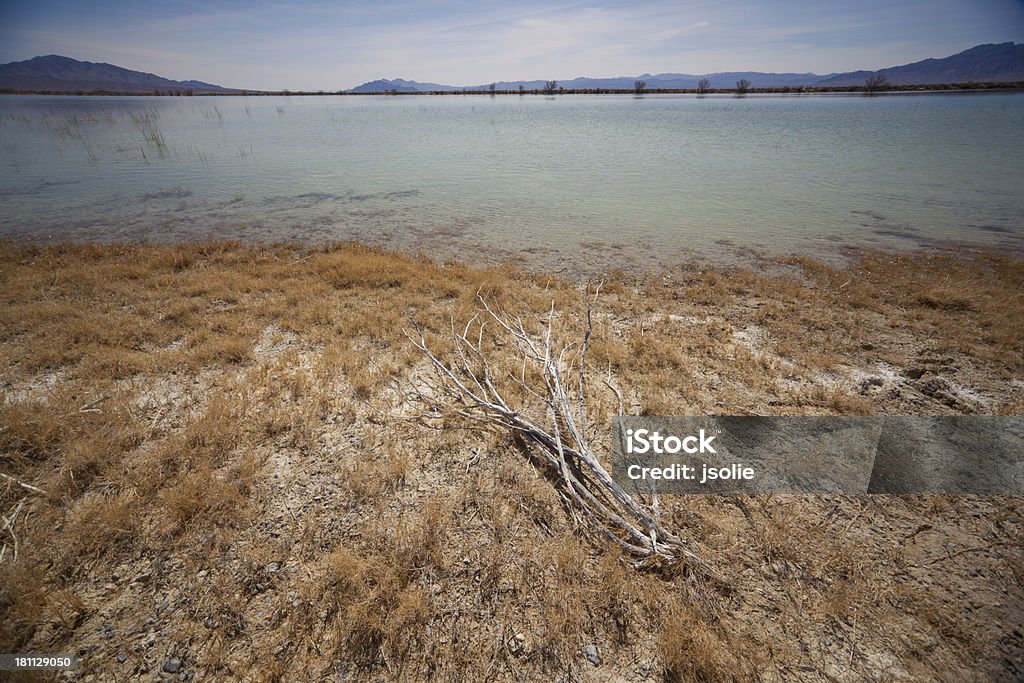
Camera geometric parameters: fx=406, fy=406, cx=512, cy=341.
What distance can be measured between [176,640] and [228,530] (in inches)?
36.0

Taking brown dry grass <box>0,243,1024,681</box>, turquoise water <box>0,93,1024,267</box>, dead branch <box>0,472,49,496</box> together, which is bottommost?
brown dry grass <box>0,243,1024,681</box>

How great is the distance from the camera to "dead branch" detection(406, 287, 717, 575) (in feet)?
12.1

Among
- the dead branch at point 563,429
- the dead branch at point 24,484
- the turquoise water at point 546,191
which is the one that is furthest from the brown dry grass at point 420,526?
the turquoise water at point 546,191

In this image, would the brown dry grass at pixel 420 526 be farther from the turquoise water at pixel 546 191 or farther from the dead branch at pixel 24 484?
the turquoise water at pixel 546 191

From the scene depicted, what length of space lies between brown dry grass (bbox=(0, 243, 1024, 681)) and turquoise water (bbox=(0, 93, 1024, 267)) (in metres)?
6.52

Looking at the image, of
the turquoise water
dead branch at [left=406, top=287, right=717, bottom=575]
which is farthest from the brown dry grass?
the turquoise water

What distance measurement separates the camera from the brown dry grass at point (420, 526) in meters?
3.03

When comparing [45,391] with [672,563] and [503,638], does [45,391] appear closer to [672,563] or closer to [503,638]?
[503,638]

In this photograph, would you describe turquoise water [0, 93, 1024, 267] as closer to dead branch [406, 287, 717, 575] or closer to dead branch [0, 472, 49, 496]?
dead branch [406, 287, 717, 575]

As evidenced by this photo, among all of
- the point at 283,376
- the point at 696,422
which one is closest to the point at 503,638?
the point at 696,422

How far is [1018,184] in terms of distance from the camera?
17.7 meters

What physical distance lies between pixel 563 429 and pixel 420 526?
2129 millimetres

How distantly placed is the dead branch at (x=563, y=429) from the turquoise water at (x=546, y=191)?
19.2 feet

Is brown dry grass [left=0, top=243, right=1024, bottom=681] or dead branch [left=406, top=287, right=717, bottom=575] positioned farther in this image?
dead branch [left=406, top=287, right=717, bottom=575]
